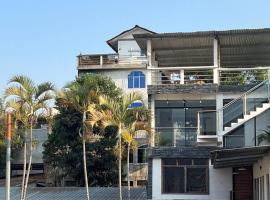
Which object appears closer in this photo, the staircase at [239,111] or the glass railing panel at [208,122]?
the staircase at [239,111]

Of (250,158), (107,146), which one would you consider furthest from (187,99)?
(107,146)

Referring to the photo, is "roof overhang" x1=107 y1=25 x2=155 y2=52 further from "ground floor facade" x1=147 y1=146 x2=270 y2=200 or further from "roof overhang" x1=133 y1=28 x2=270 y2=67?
"ground floor facade" x1=147 y1=146 x2=270 y2=200

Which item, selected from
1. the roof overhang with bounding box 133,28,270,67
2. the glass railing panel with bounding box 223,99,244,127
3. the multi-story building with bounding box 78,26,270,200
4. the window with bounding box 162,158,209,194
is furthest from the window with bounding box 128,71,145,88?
the glass railing panel with bounding box 223,99,244,127

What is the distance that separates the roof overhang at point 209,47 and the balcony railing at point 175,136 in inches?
156

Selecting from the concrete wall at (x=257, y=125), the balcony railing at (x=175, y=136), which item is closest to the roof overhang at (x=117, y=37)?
the balcony railing at (x=175, y=136)

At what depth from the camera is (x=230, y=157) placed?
1981 cm

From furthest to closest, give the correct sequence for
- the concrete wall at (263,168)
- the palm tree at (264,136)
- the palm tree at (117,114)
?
1. the palm tree at (117,114)
2. the palm tree at (264,136)
3. the concrete wall at (263,168)

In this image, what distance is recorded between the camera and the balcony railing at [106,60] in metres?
44.2

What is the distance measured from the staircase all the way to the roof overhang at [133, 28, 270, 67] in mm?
3543

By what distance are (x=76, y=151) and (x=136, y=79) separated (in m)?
9.69

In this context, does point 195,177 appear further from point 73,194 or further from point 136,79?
point 136,79

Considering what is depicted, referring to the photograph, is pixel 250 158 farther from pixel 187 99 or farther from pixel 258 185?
pixel 187 99

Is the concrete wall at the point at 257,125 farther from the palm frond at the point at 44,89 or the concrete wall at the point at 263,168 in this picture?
the palm frond at the point at 44,89

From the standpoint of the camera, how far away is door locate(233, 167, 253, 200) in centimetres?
2519
